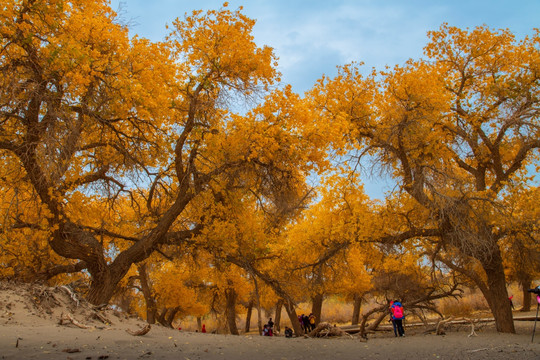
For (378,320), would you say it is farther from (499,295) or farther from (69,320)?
(69,320)

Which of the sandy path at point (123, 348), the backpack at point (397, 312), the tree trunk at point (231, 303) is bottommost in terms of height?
the tree trunk at point (231, 303)

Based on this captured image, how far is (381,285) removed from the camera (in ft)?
86.1

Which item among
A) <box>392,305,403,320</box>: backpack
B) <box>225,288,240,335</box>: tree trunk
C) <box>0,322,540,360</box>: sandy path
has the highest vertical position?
<box>0,322,540,360</box>: sandy path

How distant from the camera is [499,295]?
13398mm

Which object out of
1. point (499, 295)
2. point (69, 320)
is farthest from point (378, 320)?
point (69, 320)

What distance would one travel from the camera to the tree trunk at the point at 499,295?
13.3 m

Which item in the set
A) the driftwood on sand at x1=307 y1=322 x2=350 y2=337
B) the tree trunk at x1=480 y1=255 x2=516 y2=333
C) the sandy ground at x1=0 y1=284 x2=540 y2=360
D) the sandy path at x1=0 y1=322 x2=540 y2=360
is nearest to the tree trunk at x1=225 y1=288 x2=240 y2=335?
the driftwood on sand at x1=307 y1=322 x2=350 y2=337

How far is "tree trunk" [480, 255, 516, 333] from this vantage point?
1327 centimetres

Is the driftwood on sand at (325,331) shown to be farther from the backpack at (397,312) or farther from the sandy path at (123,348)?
the sandy path at (123,348)

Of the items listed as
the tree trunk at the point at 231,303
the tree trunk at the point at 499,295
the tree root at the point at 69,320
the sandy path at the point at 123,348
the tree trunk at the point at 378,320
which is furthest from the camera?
the tree trunk at the point at 231,303

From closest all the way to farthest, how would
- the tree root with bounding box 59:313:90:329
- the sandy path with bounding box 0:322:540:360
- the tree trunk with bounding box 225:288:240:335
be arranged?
the sandy path with bounding box 0:322:540:360, the tree root with bounding box 59:313:90:329, the tree trunk with bounding box 225:288:240:335

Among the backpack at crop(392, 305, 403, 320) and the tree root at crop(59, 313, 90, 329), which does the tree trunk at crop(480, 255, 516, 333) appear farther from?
the tree root at crop(59, 313, 90, 329)

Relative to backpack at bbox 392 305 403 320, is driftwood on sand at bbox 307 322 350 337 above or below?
below

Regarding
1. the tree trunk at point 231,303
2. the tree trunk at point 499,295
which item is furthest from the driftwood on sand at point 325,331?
the tree trunk at point 231,303
